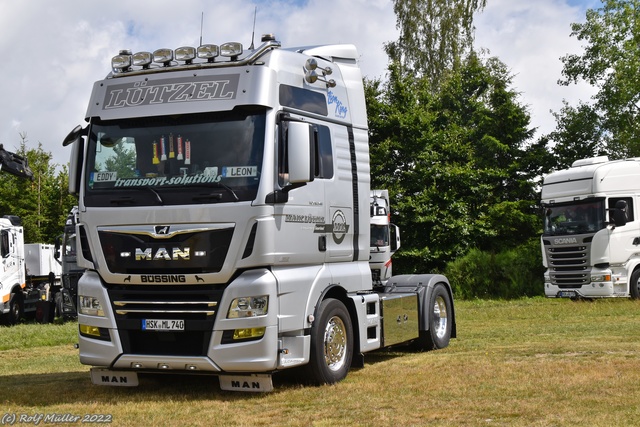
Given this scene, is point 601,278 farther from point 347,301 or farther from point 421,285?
point 347,301

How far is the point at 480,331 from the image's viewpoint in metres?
16.9

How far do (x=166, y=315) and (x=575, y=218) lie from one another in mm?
17329

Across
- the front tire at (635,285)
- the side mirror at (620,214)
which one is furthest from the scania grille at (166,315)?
the front tire at (635,285)

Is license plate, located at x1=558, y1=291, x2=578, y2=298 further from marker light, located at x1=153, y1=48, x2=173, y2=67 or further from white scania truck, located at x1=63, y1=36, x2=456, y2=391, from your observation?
marker light, located at x1=153, y1=48, x2=173, y2=67

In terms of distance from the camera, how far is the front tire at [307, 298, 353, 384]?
9.84 m

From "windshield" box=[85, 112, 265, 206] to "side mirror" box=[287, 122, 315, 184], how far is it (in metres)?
0.30

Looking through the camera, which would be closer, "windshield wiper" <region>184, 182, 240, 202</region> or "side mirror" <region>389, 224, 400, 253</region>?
"windshield wiper" <region>184, 182, 240, 202</region>

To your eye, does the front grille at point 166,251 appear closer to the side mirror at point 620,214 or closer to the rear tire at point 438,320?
the rear tire at point 438,320

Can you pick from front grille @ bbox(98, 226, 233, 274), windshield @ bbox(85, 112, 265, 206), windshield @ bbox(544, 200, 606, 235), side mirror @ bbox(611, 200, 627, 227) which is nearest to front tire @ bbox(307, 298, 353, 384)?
front grille @ bbox(98, 226, 233, 274)

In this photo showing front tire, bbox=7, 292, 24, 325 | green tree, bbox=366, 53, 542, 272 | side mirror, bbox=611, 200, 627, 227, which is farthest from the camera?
green tree, bbox=366, 53, 542, 272

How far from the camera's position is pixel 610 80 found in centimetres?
4166

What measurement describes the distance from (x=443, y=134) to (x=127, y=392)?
26.8 m

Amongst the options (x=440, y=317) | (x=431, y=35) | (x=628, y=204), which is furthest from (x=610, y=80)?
(x=440, y=317)

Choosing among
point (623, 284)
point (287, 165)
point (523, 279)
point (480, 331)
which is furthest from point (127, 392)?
point (523, 279)
